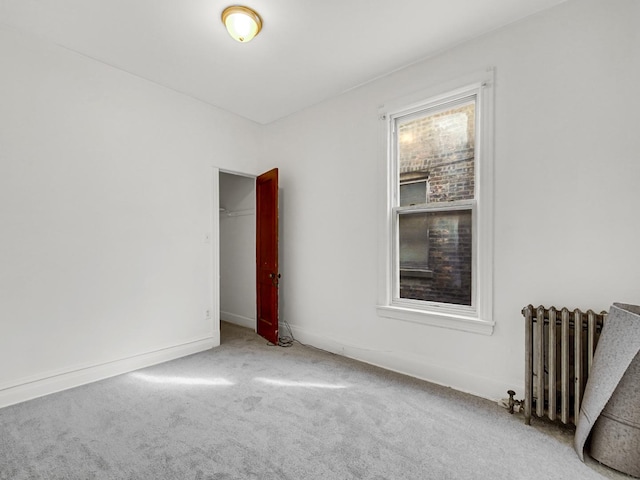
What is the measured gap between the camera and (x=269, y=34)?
2.57 m

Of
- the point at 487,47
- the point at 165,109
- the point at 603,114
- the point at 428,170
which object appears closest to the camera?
the point at 603,114

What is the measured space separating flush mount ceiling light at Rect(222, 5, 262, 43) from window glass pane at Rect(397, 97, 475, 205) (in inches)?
62.2

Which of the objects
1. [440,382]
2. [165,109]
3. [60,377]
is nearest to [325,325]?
[440,382]

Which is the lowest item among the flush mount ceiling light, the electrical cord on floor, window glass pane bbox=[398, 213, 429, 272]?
the electrical cord on floor

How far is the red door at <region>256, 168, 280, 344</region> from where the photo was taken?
3973 mm

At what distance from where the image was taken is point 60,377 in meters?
2.69

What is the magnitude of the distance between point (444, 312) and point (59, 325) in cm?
335

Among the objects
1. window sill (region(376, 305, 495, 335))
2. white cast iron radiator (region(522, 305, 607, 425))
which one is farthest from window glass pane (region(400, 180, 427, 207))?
white cast iron radiator (region(522, 305, 607, 425))

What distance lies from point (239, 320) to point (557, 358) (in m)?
3.98

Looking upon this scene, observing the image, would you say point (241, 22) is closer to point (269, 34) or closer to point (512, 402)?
point (269, 34)

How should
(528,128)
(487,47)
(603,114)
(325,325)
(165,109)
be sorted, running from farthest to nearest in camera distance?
1. (325,325)
2. (165,109)
3. (487,47)
4. (528,128)
5. (603,114)

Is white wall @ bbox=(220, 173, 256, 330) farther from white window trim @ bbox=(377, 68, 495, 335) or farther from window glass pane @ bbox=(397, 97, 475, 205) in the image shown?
window glass pane @ bbox=(397, 97, 475, 205)

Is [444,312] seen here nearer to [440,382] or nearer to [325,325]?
[440,382]

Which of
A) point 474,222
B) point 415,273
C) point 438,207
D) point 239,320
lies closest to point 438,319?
point 415,273
